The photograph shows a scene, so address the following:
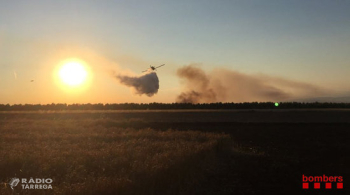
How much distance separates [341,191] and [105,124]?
3237cm

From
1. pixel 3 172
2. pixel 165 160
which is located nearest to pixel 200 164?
pixel 165 160

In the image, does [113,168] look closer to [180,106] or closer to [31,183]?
[31,183]

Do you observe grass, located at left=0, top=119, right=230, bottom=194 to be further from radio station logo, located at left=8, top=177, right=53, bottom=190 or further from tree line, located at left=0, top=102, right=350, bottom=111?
tree line, located at left=0, top=102, right=350, bottom=111

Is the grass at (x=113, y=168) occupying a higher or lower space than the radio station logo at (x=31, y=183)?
higher

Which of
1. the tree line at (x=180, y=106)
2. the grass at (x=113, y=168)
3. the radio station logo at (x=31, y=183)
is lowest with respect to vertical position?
the radio station logo at (x=31, y=183)

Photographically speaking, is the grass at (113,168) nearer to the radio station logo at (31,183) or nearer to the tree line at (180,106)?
the radio station logo at (31,183)

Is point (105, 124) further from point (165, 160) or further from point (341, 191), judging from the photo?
point (341, 191)

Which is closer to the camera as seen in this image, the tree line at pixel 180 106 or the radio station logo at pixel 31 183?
the radio station logo at pixel 31 183

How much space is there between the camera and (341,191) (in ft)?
43.3

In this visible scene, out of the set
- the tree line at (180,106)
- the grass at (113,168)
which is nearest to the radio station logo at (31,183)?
the grass at (113,168)

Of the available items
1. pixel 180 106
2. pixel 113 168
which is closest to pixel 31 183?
pixel 113 168

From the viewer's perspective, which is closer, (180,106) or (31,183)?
(31,183)

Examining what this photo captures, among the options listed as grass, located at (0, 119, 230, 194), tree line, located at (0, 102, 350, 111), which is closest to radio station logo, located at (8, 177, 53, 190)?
grass, located at (0, 119, 230, 194)

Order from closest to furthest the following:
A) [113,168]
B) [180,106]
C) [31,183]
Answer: [31,183] → [113,168] → [180,106]
